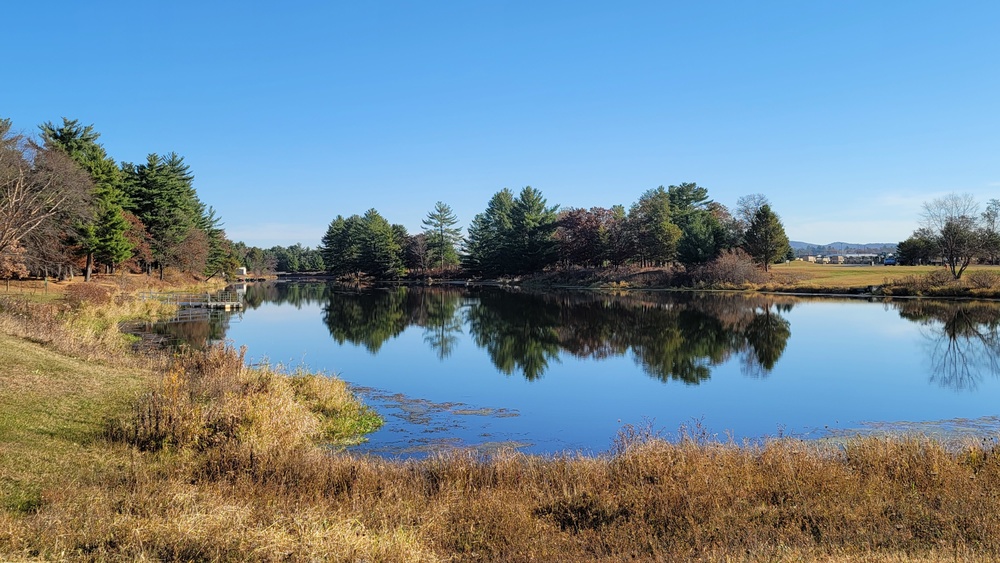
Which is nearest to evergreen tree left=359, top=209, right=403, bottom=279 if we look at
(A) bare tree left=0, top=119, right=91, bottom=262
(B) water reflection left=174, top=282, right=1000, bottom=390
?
(B) water reflection left=174, top=282, right=1000, bottom=390

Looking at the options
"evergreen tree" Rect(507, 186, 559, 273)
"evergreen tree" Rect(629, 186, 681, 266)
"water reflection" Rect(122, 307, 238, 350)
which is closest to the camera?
"water reflection" Rect(122, 307, 238, 350)

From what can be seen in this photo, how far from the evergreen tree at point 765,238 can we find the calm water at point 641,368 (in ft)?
77.4

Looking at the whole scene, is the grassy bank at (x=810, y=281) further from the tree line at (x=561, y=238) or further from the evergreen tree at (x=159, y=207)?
the evergreen tree at (x=159, y=207)

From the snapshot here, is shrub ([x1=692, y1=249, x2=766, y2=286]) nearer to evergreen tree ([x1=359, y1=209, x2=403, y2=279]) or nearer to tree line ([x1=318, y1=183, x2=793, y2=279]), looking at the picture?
tree line ([x1=318, y1=183, x2=793, y2=279])

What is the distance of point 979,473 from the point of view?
9000 mm

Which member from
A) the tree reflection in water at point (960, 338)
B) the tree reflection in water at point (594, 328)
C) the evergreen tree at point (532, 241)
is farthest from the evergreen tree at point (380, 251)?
the tree reflection in water at point (960, 338)

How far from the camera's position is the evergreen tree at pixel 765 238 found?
68.2m

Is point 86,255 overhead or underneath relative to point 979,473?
overhead

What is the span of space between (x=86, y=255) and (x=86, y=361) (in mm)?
40311

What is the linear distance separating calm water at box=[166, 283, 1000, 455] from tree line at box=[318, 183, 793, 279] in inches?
1017

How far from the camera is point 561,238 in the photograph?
9106cm

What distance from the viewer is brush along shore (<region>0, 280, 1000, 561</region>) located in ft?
20.3

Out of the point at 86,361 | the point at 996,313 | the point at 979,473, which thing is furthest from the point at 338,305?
the point at 979,473

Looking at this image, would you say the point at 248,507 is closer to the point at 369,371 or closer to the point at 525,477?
the point at 525,477
